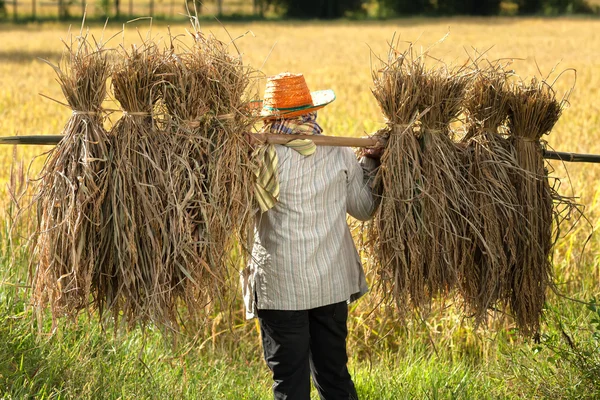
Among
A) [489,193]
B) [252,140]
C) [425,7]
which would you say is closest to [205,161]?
[252,140]

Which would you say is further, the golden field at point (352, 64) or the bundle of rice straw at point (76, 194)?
the golden field at point (352, 64)

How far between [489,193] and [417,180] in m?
0.33

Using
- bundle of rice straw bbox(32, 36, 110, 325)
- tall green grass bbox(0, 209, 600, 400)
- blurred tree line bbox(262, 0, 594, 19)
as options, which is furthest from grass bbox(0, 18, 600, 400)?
blurred tree line bbox(262, 0, 594, 19)

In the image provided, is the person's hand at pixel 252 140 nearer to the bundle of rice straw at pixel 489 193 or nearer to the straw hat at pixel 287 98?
the straw hat at pixel 287 98

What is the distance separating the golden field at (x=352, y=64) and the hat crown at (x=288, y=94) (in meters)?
0.16

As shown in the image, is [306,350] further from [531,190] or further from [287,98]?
[531,190]

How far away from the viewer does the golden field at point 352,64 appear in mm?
7414

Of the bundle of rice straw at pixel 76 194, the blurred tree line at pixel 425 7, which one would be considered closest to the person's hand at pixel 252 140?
the bundle of rice straw at pixel 76 194

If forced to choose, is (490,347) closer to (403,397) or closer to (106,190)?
(403,397)

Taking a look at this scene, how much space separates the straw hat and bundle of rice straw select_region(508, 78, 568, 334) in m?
0.93

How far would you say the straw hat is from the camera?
316 centimetres

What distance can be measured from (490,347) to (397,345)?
543 mm

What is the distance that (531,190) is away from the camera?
3.49m

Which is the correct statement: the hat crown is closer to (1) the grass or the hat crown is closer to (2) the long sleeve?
(1) the grass
